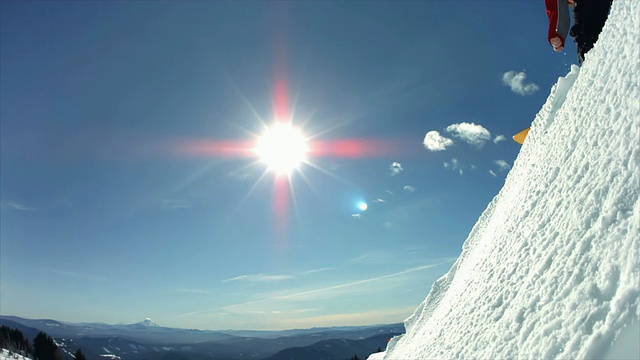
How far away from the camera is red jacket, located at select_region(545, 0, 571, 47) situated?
5859 millimetres

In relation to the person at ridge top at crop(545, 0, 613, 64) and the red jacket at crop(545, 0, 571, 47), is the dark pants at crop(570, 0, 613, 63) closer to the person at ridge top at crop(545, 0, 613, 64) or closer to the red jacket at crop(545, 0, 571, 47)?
the person at ridge top at crop(545, 0, 613, 64)

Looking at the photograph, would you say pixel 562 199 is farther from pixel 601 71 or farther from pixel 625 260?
pixel 601 71

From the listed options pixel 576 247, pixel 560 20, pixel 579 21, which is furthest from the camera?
pixel 560 20

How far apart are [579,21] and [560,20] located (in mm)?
326

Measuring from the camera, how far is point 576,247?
2.32 meters

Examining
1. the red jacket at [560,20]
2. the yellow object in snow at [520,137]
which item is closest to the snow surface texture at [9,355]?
the yellow object in snow at [520,137]

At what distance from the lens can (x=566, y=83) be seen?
16.0ft

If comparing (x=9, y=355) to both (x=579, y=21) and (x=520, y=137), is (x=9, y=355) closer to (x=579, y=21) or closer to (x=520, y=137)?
(x=520, y=137)

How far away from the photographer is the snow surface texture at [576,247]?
6.21 feet

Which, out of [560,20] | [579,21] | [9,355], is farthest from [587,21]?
[9,355]

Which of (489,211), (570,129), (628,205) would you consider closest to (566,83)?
(570,129)

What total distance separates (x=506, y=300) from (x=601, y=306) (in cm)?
87

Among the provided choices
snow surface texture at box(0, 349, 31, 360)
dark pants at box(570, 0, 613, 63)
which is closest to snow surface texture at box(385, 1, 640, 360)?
dark pants at box(570, 0, 613, 63)

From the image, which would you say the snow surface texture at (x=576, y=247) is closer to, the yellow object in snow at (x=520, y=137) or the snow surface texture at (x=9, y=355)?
the yellow object in snow at (x=520, y=137)
